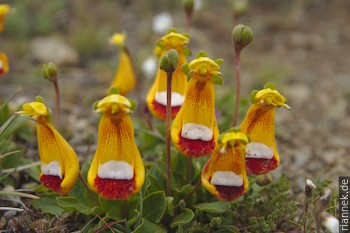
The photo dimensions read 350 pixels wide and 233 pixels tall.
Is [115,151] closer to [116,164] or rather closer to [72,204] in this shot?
[116,164]

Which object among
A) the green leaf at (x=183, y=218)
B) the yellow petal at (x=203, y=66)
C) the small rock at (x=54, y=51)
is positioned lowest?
the green leaf at (x=183, y=218)

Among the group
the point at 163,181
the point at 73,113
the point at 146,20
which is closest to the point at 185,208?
the point at 163,181

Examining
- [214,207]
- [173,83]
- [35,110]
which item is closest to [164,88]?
[173,83]

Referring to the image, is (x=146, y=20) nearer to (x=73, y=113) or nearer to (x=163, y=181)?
(x=73, y=113)

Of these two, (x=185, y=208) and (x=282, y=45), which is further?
(x=282, y=45)

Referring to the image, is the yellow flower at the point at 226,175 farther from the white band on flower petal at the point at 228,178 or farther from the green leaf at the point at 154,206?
the green leaf at the point at 154,206

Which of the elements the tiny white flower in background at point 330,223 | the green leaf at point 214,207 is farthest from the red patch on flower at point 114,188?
the tiny white flower in background at point 330,223

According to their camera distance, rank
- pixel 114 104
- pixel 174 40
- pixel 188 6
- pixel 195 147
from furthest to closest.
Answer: pixel 188 6
pixel 174 40
pixel 195 147
pixel 114 104
